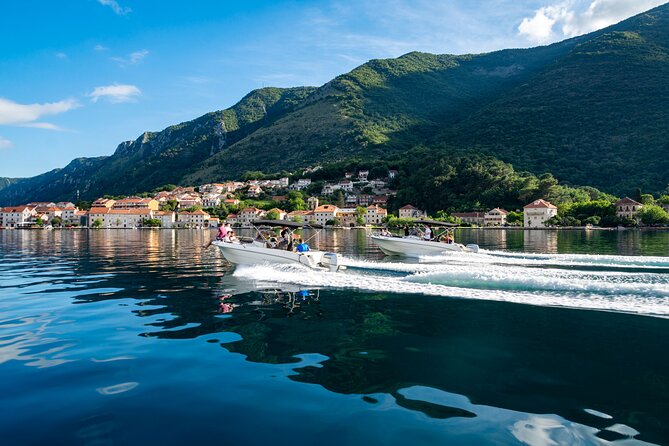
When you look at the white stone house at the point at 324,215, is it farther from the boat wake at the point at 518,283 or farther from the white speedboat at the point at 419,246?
the boat wake at the point at 518,283

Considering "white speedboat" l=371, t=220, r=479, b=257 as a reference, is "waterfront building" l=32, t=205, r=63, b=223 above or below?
above

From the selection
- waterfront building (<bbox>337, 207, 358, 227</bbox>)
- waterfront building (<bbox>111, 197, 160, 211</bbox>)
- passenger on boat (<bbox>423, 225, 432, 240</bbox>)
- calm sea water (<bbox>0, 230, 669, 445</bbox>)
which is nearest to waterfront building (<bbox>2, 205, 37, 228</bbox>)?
waterfront building (<bbox>111, 197, 160, 211</bbox>)

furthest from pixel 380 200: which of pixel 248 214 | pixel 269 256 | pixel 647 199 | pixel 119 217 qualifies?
pixel 269 256

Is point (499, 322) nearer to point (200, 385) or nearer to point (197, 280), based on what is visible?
point (200, 385)

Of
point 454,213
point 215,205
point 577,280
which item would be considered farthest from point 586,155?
point 577,280

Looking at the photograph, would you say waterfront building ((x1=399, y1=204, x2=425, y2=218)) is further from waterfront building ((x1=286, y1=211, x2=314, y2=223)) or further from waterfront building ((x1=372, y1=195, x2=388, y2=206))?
waterfront building ((x1=286, y1=211, x2=314, y2=223))

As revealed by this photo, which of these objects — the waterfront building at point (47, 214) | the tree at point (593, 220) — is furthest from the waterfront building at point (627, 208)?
the waterfront building at point (47, 214)
